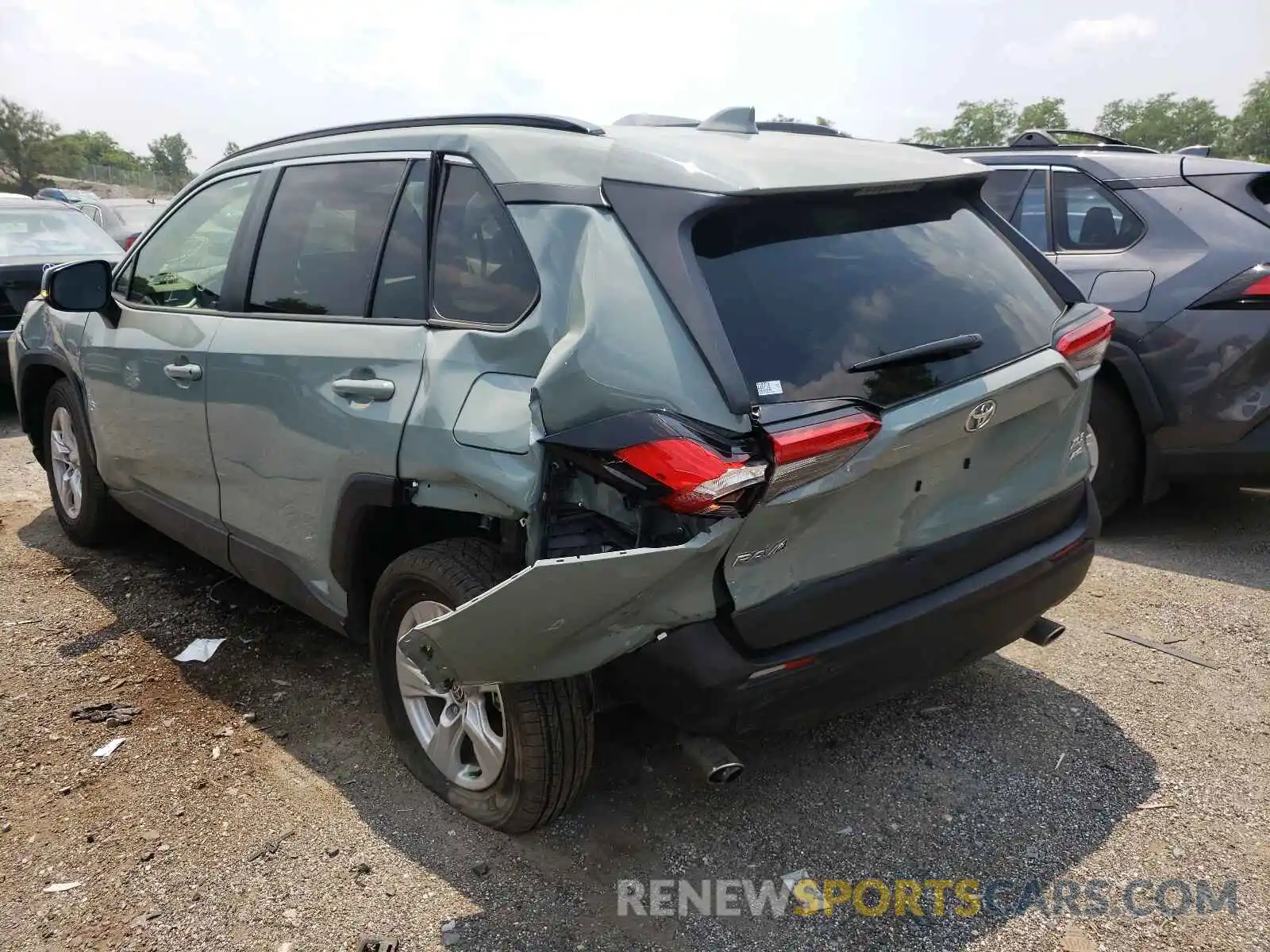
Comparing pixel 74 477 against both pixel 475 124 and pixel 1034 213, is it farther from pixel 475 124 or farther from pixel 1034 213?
pixel 1034 213

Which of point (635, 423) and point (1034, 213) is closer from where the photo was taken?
point (635, 423)

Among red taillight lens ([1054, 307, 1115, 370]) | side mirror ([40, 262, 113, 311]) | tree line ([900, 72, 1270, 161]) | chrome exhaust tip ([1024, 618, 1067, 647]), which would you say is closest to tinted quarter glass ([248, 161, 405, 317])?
side mirror ([40, 262, 113, 311])

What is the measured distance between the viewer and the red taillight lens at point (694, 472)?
2.06m

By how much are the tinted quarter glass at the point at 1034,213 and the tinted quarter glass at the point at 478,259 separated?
3666 mm

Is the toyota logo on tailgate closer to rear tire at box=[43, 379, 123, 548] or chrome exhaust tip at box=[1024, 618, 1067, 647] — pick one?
chrome exhaust tip at box=[1024, 618, 1067, 647]

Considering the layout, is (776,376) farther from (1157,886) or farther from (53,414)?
(53,414)

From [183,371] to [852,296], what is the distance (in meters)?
2.46

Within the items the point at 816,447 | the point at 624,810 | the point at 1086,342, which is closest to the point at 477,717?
the point at 624,810

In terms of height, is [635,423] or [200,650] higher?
[635,423]

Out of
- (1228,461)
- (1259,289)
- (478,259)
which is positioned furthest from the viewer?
(1228,461)

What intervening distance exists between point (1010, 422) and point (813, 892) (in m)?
1.33

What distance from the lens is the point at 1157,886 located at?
2.49 meters

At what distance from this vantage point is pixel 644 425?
83.2 inches

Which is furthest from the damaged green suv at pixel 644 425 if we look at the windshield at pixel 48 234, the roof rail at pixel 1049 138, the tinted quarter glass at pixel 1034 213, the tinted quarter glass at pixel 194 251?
the windshield at pixel 48 234
